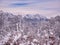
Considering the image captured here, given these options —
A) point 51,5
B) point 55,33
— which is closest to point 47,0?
point 51,5

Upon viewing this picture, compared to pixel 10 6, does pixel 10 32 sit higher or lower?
lower

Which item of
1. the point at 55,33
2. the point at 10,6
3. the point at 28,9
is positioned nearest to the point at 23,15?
the point at 28,9

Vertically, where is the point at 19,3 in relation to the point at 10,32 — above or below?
above

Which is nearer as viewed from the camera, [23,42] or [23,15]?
[23,42]

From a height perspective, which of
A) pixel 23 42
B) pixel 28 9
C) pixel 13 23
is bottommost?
pixel 23 42

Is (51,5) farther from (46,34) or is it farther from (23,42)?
(23,42)

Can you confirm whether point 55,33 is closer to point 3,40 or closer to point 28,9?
point 28,9
